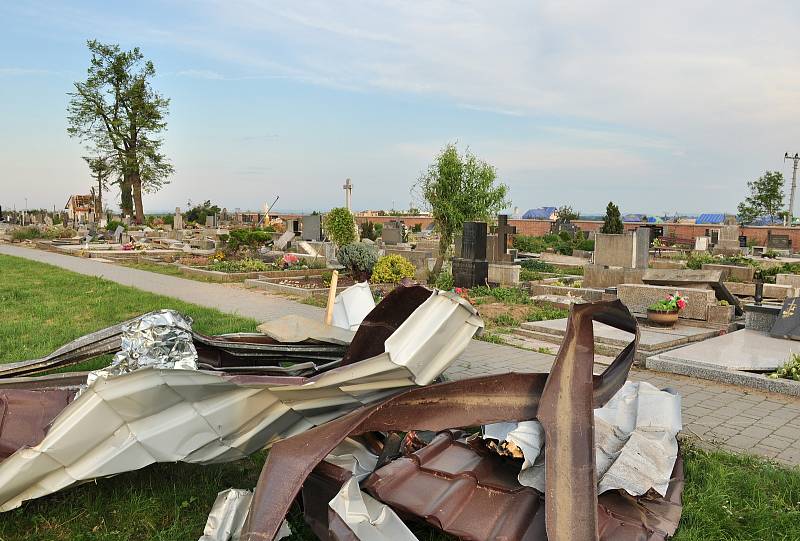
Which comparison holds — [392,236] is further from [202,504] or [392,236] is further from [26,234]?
[26,234]

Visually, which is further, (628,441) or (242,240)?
(242,240)

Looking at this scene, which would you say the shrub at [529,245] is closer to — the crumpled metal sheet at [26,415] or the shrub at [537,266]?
the shrub at [537,266]

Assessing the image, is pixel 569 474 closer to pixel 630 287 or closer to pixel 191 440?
pixel 191 440

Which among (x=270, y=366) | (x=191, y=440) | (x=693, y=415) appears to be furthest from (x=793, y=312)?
(x=191, y=440)

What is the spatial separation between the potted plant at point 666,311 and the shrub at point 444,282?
5.06 m

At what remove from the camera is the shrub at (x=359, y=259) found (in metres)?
13.9

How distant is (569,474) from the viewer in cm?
226

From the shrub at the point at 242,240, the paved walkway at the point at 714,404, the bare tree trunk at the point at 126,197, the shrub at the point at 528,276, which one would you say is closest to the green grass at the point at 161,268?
the shrub at the point at 242,240

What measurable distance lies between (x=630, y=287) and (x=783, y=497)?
275 inches

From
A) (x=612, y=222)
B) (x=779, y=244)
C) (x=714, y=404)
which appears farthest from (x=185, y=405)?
(x=779, y=244)

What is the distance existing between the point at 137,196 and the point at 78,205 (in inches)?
616

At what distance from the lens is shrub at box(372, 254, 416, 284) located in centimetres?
1282

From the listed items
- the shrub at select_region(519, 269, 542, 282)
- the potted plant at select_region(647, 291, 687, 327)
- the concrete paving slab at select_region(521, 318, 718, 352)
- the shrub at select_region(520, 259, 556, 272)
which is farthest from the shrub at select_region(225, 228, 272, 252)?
the potted plant at select_region(647, 291, 687, 327)

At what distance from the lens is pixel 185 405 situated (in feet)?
8.08
